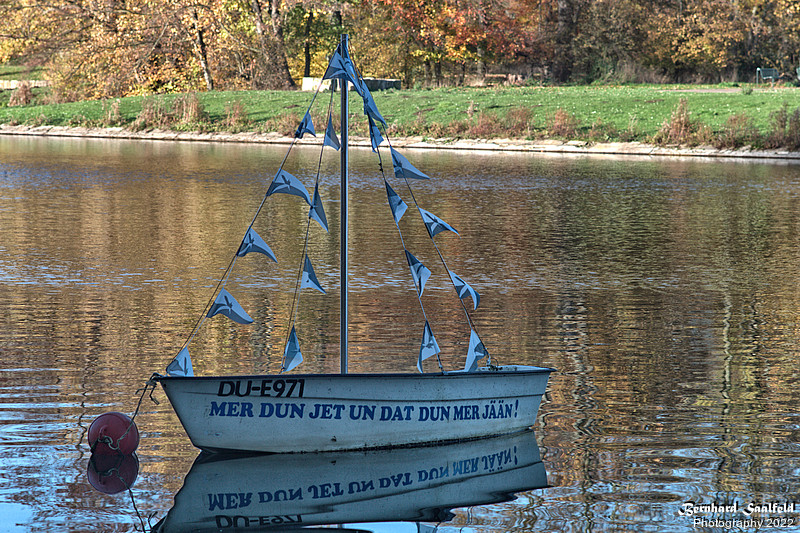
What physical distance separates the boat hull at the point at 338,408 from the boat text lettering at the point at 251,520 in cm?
108

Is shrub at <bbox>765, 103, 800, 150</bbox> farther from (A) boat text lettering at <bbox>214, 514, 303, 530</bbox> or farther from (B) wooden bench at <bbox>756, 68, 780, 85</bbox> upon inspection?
(A) boat text lettering at <bbox>214, 514, 303, 530</bbox>

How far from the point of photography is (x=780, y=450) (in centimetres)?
933

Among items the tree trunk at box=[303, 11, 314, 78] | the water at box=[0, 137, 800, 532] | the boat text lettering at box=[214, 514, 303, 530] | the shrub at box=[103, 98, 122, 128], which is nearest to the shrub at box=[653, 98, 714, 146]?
the water at box=[0, 137, 800, 532]

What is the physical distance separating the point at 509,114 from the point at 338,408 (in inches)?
1499

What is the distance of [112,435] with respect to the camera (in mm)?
8953

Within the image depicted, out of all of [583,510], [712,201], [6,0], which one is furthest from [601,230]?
[6,0]

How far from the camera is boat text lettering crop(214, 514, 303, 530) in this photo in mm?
7965

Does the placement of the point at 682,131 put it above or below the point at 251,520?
above

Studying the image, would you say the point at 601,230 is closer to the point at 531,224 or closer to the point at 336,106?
the point at 531,224

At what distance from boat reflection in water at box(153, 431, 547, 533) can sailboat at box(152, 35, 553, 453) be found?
0.45 feet

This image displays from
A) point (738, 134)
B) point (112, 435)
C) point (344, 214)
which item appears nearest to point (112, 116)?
point (738, 134)

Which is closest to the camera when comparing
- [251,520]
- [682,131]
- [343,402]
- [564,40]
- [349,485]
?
[251,520]

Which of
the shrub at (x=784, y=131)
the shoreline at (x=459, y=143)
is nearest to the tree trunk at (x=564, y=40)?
the shoreline at (x=459, y=143)

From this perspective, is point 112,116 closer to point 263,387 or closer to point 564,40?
point 564,40
